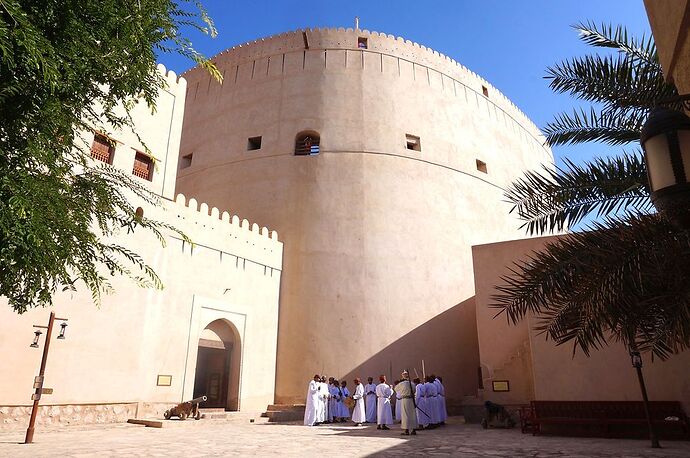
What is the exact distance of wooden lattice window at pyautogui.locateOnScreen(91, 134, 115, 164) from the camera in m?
11.2

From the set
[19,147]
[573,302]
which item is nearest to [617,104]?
[573,302]

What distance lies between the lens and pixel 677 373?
9.34m

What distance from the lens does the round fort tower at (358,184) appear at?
15.3 m

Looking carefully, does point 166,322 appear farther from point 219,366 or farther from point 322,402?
point 322,402

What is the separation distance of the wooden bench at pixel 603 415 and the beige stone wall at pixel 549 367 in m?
0.25

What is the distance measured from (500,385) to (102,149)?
439 inches

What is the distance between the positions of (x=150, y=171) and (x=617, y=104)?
10396 mm

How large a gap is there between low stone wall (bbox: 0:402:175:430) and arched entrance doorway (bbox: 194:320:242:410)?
2387 mm

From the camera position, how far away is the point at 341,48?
61.5 ft

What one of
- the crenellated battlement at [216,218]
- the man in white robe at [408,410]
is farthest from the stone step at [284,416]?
the crenellated battlement at [216,218]

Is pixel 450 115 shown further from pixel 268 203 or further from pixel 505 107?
pixel 268 203

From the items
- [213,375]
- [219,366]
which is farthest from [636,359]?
[213,375]

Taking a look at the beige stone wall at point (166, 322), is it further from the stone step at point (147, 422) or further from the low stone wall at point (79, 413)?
the stone step at point (147, 422)

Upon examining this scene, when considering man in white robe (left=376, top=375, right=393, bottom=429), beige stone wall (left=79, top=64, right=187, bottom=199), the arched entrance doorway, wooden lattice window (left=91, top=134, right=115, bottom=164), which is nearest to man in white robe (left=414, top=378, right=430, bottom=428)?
Answer: man in white robe (left=376, top=375, right=393, bottom=429)
